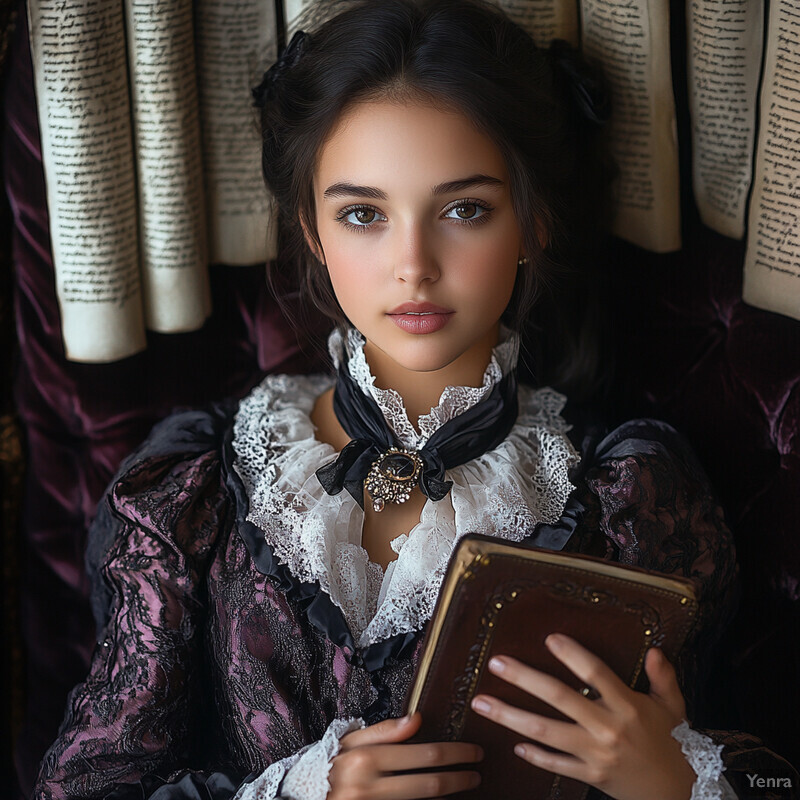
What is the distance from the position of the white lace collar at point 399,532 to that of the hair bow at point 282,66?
1.35 ft

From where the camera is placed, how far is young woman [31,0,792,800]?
107cm

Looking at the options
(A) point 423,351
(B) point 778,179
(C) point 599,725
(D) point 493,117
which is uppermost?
(D) point 493,117

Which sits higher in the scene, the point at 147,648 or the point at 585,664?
the point at 585,664

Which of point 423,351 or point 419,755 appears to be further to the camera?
point 423,351

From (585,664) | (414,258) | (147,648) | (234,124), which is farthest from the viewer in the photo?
(234,124)

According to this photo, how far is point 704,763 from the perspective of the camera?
99 centimetres

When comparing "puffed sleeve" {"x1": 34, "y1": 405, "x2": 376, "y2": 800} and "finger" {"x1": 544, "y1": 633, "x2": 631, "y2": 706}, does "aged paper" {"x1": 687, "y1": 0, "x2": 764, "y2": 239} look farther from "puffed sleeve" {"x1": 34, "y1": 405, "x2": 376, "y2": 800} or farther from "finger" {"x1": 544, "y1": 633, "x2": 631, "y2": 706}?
"puffed sleeve" {"x1": 34, "y1": 405, "x2": 376, "y2": 800}

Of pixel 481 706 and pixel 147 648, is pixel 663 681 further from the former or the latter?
pixel 147 648

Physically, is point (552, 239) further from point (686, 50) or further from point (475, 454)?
point (686, 50)

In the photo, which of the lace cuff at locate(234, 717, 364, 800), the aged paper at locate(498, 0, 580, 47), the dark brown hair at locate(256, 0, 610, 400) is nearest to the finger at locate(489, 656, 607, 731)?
the lace cuff at locate(234, 717, 364, 800)

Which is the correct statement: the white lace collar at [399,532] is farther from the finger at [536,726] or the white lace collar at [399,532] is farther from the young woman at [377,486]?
the finger at [536,726]

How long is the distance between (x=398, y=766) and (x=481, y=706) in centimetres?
11

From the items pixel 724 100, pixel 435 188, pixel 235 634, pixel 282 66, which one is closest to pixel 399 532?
pixel 235 634

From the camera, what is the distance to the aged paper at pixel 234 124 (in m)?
1.46
